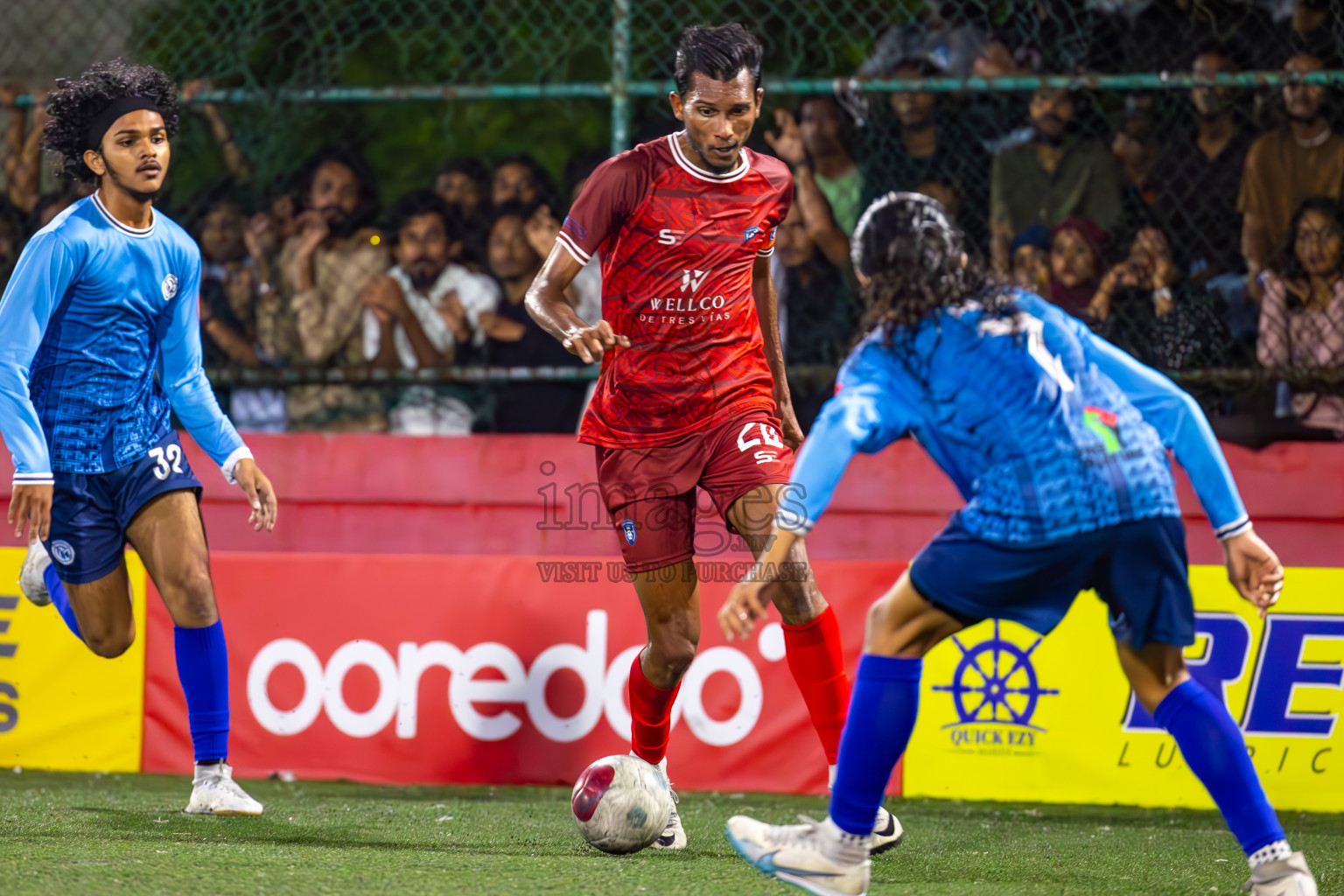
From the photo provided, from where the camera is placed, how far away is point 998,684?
5.51m

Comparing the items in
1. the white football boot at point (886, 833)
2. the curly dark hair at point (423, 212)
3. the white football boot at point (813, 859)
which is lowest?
the white football boot at point (886, 833)

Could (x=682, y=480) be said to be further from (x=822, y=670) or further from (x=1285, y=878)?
(x=1285, y=878)

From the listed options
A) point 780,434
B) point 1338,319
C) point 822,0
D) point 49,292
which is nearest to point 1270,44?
point 1338,319

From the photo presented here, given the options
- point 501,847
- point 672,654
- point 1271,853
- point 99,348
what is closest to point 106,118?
point 99,348

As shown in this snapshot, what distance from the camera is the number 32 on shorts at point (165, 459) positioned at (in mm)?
4527

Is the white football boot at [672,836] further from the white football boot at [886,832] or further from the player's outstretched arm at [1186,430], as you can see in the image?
the player's outstretched arm at [1186,430]

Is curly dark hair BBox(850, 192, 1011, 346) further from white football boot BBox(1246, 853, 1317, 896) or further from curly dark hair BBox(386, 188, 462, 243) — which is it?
curly dark hair BBox(386, 188, 462, 243)

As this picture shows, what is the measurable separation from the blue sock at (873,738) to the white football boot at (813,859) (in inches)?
2.0

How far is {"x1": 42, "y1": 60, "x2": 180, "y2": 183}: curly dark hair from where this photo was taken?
4.47 m

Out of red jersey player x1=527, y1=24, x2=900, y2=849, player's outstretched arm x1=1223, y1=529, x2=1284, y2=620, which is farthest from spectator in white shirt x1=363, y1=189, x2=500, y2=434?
player's outstretched arm x1=1223, y1=529, x2=1284, y2=620

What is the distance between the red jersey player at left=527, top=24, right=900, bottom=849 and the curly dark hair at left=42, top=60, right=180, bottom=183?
1430 mm

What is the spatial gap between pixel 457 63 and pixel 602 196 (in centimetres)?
456

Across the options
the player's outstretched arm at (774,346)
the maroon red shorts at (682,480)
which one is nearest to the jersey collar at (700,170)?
the player's outstretched arm at (774,346)

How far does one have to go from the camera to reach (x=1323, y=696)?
5305 millimetres
